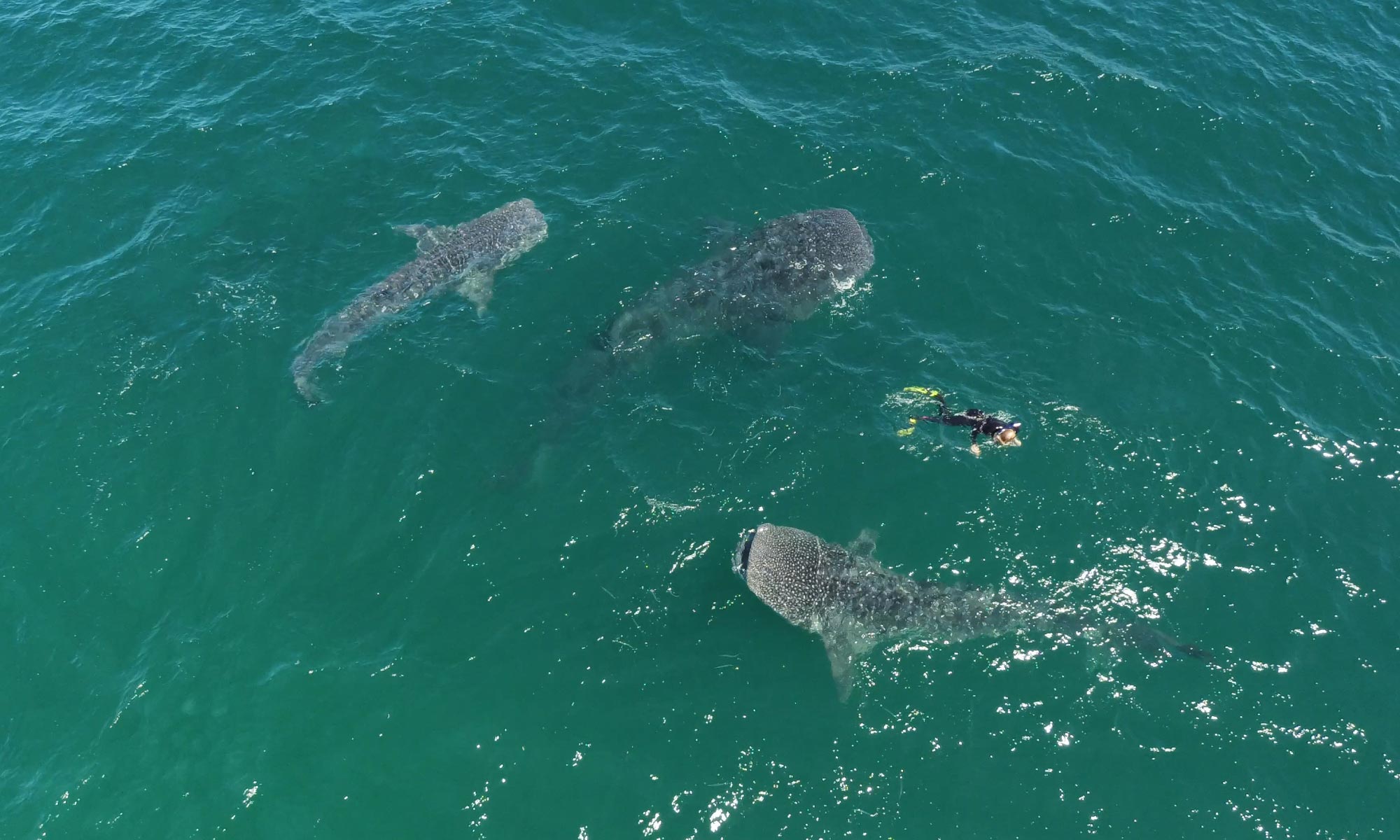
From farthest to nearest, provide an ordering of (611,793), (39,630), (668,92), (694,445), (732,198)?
(668,92) → (732,198) → (694,445) → (39,630) → (611,793)

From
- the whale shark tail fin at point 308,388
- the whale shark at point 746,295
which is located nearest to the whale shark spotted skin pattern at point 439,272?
the whale shark tail fin at point 308,388

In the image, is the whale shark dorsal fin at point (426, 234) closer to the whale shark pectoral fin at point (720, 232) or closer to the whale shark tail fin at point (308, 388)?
the whale shark tail fin at point (308, 388)

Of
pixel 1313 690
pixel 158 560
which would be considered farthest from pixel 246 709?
pixel 1313 690

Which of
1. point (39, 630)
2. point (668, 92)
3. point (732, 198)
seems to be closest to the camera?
point (39, 630)

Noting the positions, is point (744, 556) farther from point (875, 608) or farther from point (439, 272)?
point (439, 272)

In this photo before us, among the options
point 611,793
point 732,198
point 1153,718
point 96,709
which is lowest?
point 96,709

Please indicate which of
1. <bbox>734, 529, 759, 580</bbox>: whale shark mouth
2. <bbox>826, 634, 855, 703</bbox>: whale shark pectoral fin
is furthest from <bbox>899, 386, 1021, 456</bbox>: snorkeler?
<bbox>826, 634, 855, 703</bbox>: whale shark pectoral fin

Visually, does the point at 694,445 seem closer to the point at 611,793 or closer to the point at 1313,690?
the point at 611,793
